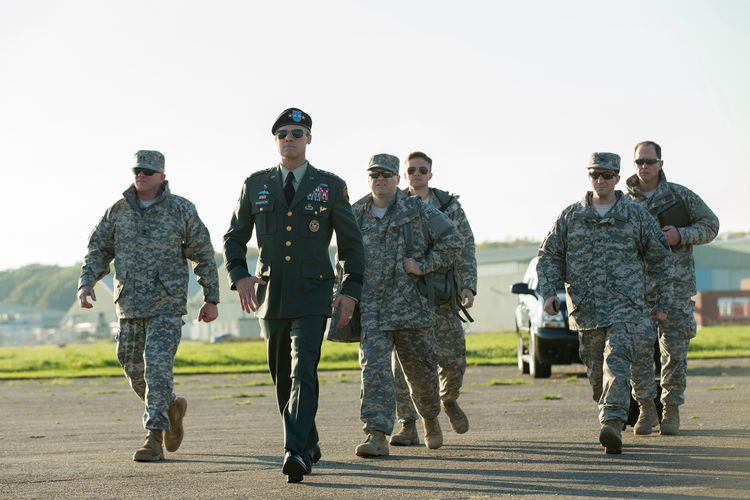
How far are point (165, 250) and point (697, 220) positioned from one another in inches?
177

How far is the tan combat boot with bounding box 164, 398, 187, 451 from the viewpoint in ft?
35.3

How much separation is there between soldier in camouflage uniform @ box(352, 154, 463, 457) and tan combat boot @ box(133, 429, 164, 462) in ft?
4.86

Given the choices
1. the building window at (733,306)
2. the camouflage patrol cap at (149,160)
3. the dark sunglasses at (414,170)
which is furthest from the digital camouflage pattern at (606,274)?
the building window at (733,306)

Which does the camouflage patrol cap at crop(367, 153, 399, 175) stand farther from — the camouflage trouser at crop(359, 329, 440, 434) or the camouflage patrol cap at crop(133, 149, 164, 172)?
the camouflage patrol cap at crop(133, 149, 164, 172)

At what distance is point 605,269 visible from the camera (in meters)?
10.9

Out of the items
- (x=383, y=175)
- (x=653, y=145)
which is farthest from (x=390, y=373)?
(x=653, y=145)

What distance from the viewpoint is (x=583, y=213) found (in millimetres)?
11000

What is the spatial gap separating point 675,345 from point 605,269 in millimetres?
1681

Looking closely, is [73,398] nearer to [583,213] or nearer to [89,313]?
[583,213]

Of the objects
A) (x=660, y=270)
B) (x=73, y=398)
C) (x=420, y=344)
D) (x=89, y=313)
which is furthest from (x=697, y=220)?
(x=89, y=313)

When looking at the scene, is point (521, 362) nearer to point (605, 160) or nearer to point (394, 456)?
point (605, 160)

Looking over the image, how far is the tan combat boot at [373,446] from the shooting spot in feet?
33.6

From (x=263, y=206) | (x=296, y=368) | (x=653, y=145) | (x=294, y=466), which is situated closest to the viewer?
(x=294, y=466)

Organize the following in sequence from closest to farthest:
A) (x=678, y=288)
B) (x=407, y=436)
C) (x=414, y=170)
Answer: (x=407, y=436) < (x=414, y=170) < (x=678, y=288)
